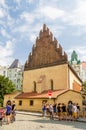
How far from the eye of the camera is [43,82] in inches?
1550

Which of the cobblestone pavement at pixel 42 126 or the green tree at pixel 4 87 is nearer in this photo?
the cobblestone pavement at pixel 42 126

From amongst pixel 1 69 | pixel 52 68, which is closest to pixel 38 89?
pixel 52 68

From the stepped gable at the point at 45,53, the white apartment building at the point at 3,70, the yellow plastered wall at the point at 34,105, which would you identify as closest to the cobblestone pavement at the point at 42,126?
the yellow plastered wall at the point at 34,105

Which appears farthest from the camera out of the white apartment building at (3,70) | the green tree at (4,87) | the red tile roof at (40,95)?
the white apartment building at (3,70)

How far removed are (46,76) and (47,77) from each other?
0.89 ft

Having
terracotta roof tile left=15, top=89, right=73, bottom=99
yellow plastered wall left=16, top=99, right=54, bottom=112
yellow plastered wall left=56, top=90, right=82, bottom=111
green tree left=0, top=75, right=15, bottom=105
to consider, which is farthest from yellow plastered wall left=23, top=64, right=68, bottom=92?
green tree left=0, top=75, right=15, bottom=105

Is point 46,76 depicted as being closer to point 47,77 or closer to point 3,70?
point 47,77

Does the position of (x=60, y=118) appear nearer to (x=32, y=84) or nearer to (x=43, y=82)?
(x=43, y=82)

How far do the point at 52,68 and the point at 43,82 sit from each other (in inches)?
111

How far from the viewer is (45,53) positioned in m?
41.1

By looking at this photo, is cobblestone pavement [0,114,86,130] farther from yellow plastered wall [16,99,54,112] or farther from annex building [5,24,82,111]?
yellow plastered wall [16,99,54,112]

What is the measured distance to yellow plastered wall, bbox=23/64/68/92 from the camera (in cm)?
3678

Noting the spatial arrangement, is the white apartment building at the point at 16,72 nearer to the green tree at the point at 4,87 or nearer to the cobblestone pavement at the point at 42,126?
the green tree at the point at 4,87

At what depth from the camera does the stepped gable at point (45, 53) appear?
3906 centimetres
